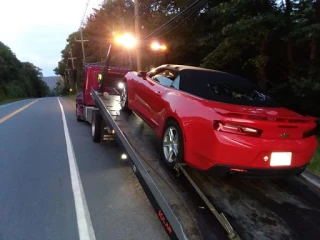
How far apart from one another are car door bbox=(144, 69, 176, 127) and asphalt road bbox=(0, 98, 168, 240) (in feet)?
3.95

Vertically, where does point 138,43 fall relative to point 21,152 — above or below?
above

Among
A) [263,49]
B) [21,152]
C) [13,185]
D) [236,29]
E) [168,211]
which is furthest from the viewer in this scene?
[263,49]

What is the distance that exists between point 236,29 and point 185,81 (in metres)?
5.37

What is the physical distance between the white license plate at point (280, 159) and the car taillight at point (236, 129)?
1.01 ft

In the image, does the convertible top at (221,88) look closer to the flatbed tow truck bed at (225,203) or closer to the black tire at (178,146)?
the black tire at (178,146)

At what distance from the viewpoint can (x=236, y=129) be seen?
3365 mm

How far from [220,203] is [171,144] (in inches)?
40.8

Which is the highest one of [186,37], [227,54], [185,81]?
[186,37]

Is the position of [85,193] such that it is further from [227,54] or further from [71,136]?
[227,54]

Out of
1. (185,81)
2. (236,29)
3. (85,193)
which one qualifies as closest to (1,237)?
(85,193)

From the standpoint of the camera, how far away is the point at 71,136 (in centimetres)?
941

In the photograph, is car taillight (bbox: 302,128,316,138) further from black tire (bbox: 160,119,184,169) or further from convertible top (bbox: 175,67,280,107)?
black tire (bbox: 160,119,184,169)

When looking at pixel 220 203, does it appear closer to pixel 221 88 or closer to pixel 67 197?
pixel 221 88

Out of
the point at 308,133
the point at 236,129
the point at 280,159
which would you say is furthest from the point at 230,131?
the point at 308,133
